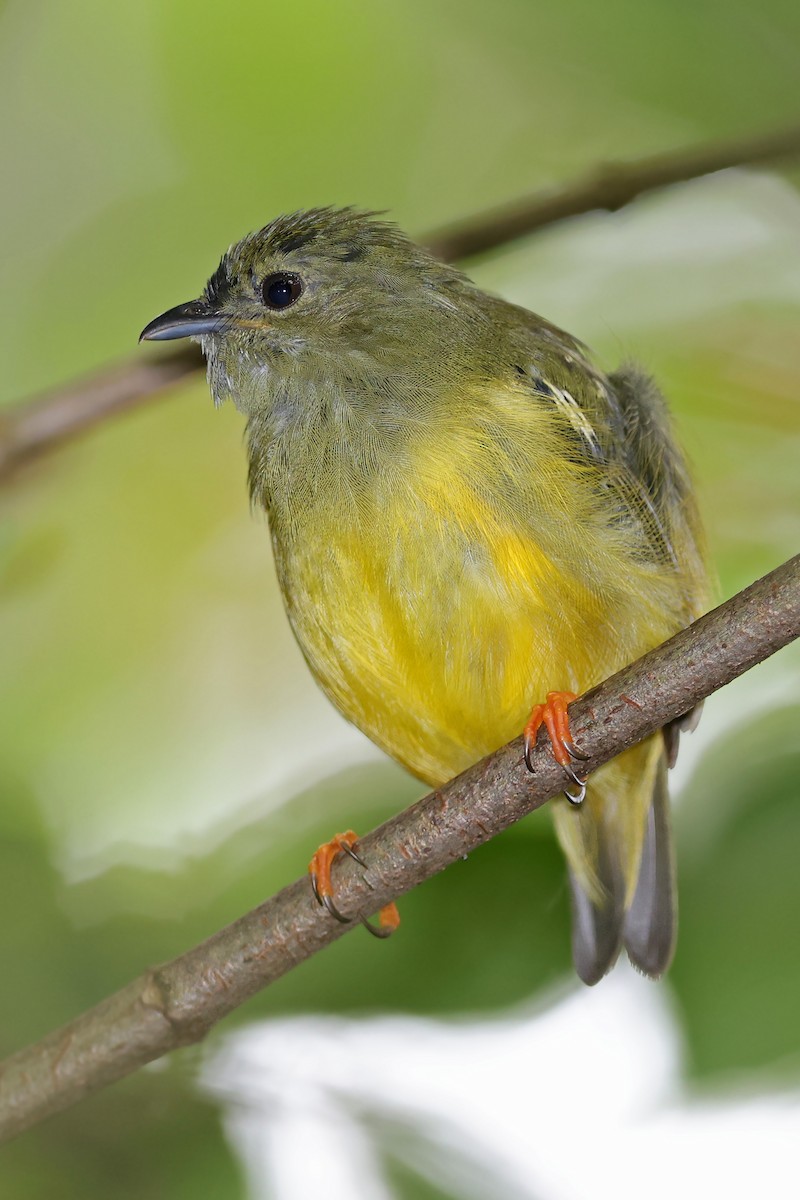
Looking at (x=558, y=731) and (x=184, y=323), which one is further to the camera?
(x=184, y=323)

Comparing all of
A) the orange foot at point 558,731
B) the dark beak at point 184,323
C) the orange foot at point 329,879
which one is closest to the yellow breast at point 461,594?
the orange foot at point 558,731

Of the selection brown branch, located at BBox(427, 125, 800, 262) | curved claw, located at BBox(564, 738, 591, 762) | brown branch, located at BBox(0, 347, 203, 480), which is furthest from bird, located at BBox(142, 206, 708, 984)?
brown branch, located at BBox(0, 347, 203, 480)

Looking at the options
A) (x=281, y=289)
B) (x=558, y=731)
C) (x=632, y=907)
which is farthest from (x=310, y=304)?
(x=632, y=907)

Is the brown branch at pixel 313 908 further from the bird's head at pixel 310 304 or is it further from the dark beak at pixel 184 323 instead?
the dark beak at pixel 184 323

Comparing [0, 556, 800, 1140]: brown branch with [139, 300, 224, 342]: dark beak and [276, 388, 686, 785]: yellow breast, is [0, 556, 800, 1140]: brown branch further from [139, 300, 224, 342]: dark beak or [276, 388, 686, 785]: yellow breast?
[139, 300, 224, 342]: dark beak

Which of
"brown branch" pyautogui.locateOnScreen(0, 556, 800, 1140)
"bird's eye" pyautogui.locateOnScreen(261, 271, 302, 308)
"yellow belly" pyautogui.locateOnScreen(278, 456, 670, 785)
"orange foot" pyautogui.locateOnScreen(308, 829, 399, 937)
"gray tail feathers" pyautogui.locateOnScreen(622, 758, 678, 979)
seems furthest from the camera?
"bird's eye" pyautogui.locateOnScreen(261, 271, 302, 308)

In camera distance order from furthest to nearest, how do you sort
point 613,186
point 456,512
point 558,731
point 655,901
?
point 655,901 → point 456,512 → point 613,186 → point 558,731

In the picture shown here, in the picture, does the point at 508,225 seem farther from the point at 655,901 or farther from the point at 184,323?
the point at 655,901
